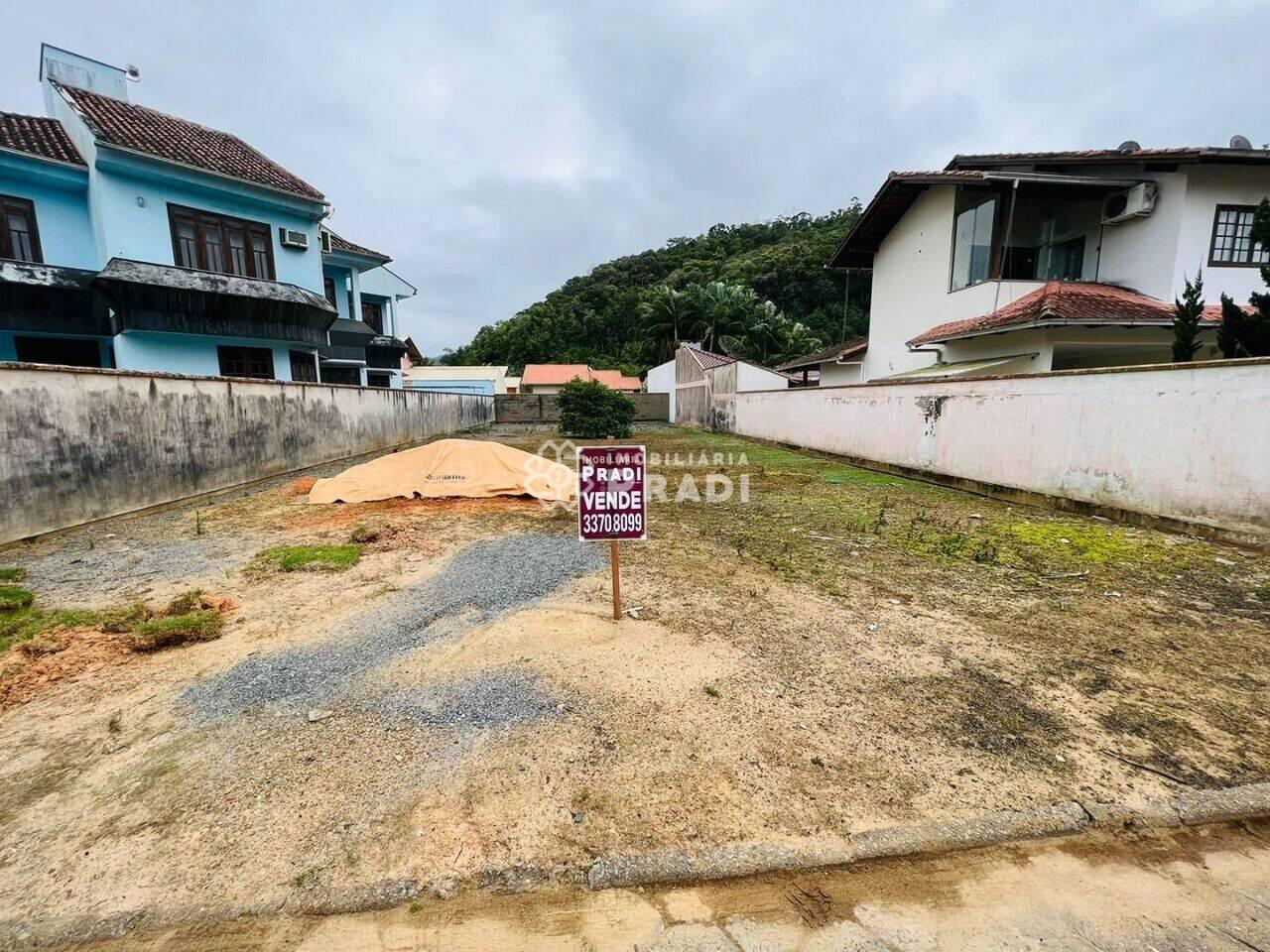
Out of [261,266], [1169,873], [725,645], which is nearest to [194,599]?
[725,645]

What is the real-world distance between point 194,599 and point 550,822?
140 inches

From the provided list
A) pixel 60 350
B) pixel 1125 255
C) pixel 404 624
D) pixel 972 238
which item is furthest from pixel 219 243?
pixel 1125 255

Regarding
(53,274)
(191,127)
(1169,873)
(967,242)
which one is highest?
(191,127)

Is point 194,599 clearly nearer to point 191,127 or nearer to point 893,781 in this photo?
point 893,781

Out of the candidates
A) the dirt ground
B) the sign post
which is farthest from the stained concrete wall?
the sign post

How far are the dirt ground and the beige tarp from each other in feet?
9.28

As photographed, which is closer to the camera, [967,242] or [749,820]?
[749,820]

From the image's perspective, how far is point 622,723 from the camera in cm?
253

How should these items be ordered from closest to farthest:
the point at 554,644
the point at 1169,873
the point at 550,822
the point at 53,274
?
the point at 1169,873 → the point at 550,822 → the point at 554,644 → the point at 53,274

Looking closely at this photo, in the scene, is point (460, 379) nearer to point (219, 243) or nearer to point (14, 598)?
point (219, 243)

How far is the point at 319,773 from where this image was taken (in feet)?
7.19

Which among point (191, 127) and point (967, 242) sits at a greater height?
point (191, 127)

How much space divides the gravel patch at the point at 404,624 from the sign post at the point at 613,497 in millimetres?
994

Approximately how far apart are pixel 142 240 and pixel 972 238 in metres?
19.9
